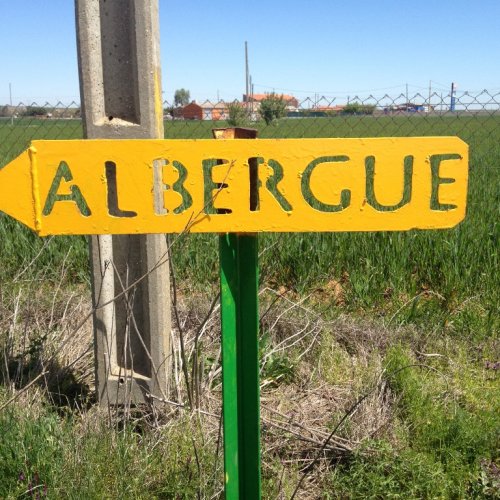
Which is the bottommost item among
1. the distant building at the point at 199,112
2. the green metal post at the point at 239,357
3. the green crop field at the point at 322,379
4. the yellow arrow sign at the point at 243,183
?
the green crop field at the point at 322,379

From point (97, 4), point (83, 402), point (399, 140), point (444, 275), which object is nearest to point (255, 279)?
point (399, 140)

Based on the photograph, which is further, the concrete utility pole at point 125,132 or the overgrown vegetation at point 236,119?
the overgrown vegetation at point 236,119

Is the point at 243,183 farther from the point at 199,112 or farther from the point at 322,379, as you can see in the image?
the point at 199,112

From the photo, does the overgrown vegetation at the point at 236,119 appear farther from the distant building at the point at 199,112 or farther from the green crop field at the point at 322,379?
the green crop field at the point at 322,379

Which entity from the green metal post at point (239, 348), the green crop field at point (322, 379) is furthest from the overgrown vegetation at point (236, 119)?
the green metal post at point (239, 348)

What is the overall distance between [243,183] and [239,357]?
1.31ft

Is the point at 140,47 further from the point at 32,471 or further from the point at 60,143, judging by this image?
the point at 32,471

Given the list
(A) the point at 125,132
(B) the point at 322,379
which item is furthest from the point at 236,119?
(A) the point at 125,132

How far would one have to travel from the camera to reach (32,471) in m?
1.84

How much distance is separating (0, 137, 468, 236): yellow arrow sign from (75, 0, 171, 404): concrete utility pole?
57 centimetres

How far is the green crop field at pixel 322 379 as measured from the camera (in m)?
1.89

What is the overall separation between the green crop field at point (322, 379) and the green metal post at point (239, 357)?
0.17m

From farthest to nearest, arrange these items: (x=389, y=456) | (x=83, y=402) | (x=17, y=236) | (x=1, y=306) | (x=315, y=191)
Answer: (x=17, y=236), (x=1, y=306), (x=83, y=402), (x=389, y=456), (x=315, y=191)

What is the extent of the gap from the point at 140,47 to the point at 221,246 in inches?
39.4
